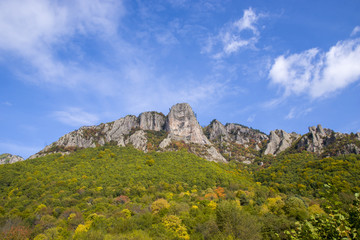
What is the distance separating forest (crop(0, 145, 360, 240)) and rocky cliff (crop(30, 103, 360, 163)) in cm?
1611

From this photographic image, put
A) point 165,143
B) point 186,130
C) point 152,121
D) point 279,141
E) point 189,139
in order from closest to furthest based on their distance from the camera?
point 165,143
point 189,139
point 186,130
point 152,121
point 279,141

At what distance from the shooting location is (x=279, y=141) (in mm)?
155500

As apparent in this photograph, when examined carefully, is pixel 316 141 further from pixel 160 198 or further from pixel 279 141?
pixel 160 198

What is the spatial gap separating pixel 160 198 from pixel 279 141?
122455 millimetres

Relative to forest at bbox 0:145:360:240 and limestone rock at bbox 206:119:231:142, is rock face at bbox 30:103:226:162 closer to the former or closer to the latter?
forest at bbox 0:145:360:240

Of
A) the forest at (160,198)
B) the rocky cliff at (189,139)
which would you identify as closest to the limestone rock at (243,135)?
the rocky cliff at (189,139)

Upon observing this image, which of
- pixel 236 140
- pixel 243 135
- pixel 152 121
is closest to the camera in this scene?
pixel 152 121

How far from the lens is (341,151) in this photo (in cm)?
10231

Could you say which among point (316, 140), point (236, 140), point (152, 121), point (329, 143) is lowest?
point (329, 143)

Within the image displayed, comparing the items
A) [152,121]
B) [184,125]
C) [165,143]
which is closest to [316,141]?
[184,125]

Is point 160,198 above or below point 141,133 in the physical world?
below

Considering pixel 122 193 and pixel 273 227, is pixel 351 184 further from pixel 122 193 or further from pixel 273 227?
pixel 122 193

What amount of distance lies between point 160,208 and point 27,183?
53.8m

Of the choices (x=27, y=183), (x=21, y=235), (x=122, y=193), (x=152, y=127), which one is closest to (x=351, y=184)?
(x=122, y=193)
